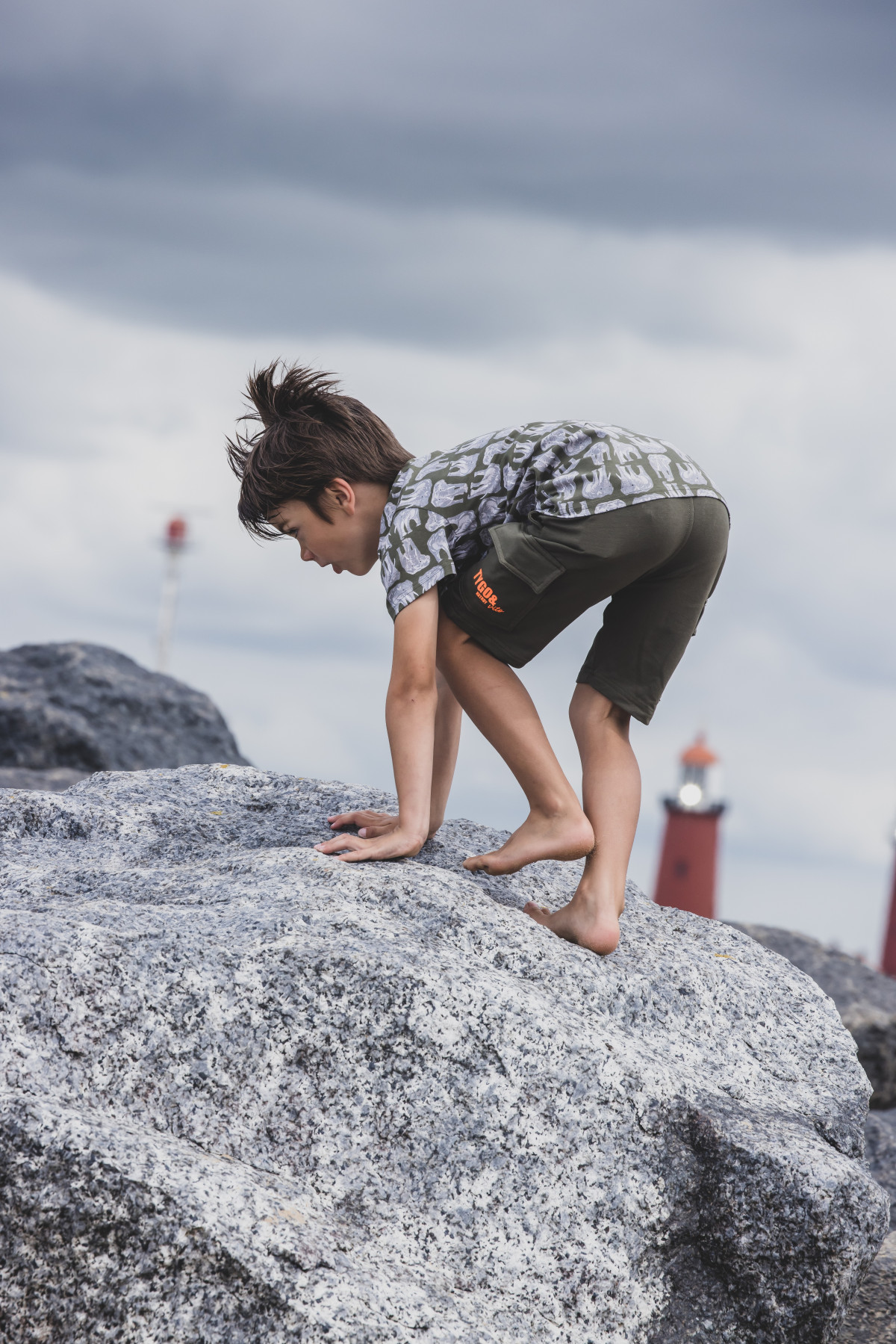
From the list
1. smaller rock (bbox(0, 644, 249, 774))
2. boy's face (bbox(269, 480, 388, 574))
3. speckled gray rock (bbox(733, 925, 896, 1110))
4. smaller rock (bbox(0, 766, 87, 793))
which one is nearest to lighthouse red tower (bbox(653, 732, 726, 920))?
speckled gray rock (bbox(733, 925, 896, 1110))

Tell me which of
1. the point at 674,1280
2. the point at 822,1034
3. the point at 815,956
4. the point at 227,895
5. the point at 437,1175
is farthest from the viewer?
the point at 815,956

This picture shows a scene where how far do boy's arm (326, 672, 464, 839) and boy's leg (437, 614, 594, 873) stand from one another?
28 centimetres

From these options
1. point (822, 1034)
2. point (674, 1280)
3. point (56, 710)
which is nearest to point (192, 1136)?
point (674, 1280)

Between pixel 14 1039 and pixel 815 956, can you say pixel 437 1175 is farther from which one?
pixel 815 956

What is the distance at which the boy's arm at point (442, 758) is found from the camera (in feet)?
10.6

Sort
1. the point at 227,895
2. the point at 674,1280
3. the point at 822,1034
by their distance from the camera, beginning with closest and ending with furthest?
the point at 674,1280, the point at 227,895, the point at 822,1034

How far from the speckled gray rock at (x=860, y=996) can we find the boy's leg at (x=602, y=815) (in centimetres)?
284

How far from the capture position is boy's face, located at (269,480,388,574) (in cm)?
314

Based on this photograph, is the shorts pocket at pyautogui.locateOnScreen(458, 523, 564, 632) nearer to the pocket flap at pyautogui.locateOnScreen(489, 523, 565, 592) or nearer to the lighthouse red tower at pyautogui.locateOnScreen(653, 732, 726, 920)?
the pocket flap at pyautogui.locateOnScreen(489, 523, 565, 592)

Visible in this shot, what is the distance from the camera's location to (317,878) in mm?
2525

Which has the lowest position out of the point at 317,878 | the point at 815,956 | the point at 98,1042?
the point at 815,956

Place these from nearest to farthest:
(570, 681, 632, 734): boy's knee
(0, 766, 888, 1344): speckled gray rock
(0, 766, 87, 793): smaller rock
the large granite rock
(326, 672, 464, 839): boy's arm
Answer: (0, 766, 888, 1344): speckled gray rock → (570, 681, 632, 734): boy's knee → (326, 672, 464, 839): boy's arm → (0, 766, 87, 793): smaller rock → the large granite rock

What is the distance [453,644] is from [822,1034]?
1339 mm

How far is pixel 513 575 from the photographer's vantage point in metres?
2.83
